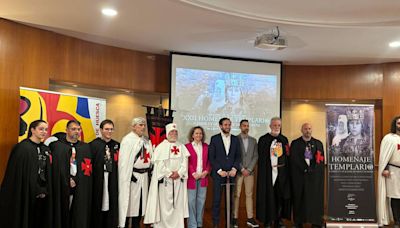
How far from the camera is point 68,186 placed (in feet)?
14.5

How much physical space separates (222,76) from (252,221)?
255 cm

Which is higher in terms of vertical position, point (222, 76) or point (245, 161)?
point (222, 76)

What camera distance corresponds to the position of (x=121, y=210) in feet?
16.1

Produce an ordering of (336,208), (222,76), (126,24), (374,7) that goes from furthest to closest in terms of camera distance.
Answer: (222,76) → (336,208) → (126,24) → (374,7)

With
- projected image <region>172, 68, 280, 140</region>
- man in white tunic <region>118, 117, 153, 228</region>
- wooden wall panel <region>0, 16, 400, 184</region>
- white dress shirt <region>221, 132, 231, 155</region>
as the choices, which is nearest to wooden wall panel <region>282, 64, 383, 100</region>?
wooden wall panel <region>0, 16, 400, 184</region>

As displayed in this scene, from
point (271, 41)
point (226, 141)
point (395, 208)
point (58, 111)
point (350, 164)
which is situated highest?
point (271, 41)

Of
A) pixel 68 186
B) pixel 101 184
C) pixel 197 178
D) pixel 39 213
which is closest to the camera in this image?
pixel 39 213

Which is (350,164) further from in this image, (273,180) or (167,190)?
(167,190)

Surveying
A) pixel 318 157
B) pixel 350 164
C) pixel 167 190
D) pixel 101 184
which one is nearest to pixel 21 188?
pixel 101 184

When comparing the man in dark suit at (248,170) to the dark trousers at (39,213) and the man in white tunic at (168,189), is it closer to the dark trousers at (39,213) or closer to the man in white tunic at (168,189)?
the man in white tunic at (168,189)

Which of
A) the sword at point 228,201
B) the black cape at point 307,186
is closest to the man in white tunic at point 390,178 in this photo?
the black cape at point 307,186

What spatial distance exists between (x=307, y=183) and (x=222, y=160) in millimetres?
1229

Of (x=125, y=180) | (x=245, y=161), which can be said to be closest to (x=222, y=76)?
(x=245, y=161)

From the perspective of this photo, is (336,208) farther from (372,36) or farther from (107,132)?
(107,132)
